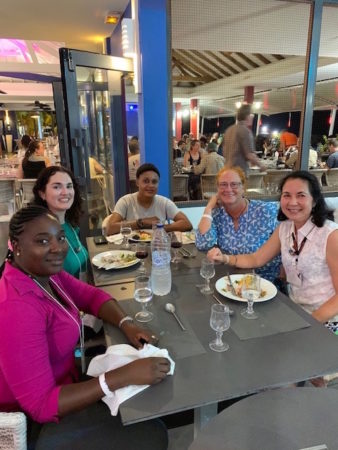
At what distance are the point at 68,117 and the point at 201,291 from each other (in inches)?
91.4

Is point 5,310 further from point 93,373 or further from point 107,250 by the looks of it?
point 107,250

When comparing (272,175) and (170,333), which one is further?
(272,175)

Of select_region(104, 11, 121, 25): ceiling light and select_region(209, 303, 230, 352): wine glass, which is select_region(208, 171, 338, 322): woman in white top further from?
select_region(104, 11, 121, 25): ceiling light

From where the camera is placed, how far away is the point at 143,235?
2.62 m

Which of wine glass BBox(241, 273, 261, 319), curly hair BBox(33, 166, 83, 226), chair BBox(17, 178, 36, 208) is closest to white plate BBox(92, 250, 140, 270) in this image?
curly hair BBox(33, 166, 83, 226)

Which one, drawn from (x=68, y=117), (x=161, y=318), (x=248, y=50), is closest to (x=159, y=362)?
(x=161, y=318)

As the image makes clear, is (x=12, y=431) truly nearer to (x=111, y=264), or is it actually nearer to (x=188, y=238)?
(x=111, y=264)

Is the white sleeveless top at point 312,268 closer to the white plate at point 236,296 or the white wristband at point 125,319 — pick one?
the white plate at point 236,296

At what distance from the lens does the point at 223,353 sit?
123 cm

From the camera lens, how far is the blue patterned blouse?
2287 millimetres

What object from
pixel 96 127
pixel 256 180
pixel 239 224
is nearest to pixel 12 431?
pixel 239 224

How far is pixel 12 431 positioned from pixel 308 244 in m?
1.56

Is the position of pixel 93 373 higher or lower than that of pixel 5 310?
lower

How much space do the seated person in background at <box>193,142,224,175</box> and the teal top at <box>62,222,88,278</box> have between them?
3451 mm
